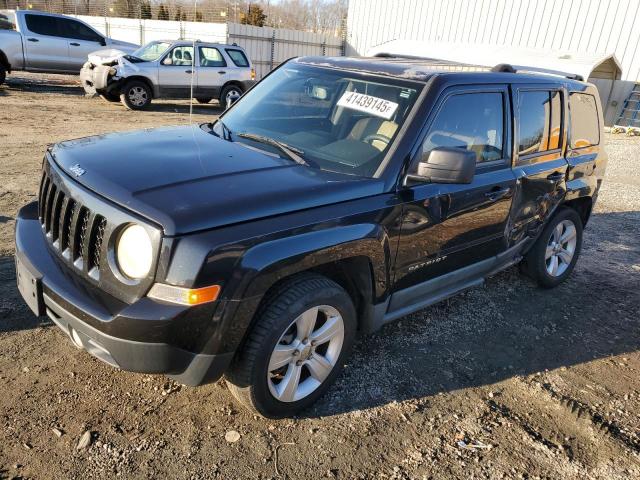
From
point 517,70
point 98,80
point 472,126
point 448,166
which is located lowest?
point 98,80

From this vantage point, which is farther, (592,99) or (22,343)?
(592,99)

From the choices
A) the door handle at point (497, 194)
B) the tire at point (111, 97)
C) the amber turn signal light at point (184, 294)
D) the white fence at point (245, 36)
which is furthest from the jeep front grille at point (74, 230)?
the white fence at point (245, 36)

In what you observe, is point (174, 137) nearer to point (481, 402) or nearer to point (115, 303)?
point (115, 303)

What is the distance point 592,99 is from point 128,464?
5014 millimetres

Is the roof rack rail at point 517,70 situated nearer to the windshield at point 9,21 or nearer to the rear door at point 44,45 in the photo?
the rear door at point 44,45

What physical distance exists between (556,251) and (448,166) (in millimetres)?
2662

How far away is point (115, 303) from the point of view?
242cm

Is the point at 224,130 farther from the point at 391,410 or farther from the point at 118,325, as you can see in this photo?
the point at 391,410

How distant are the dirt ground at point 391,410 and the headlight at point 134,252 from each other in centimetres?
95

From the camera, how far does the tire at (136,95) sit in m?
13.4

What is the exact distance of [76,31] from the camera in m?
15.7

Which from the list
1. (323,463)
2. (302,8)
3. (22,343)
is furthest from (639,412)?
(302,8)

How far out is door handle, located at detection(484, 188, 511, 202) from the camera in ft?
12.2

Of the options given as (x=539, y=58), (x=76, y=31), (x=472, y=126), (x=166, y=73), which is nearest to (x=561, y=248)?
(x=472, y=126)
